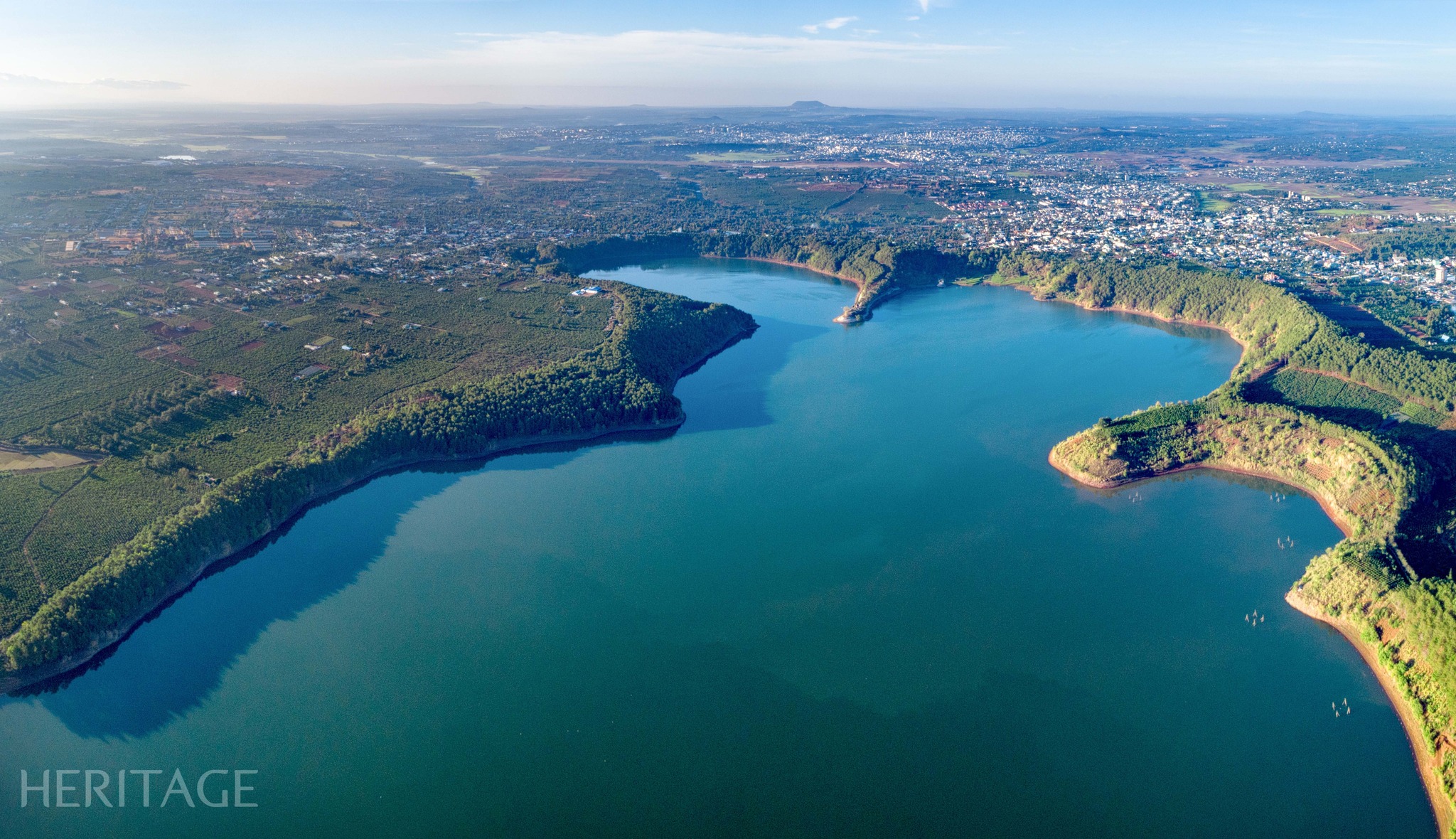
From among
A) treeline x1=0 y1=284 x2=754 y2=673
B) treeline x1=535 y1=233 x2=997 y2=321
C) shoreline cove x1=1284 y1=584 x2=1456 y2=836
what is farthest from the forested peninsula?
treeline x1=535 y1=233 x2=997 y2=321

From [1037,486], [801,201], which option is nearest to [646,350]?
[1037,486]

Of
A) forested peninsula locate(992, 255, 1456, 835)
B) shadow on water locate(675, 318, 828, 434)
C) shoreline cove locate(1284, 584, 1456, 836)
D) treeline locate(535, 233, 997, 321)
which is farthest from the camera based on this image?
treeline locate(535, 233, 997, 321)

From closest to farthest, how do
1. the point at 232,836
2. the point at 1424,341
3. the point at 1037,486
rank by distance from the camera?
1. the point at 232,836
2. the point at 1037,486
3. the point at 1424,341

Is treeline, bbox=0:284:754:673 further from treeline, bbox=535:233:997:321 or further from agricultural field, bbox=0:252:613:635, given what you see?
treeline, bbox=535:233:997:321

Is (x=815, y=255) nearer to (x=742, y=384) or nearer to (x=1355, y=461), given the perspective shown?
(x=742, y=384)

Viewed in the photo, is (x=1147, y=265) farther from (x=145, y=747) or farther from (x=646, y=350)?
(x=145, y=747)

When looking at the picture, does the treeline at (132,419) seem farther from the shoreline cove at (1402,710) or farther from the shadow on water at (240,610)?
the shoreline cove at (1402,710)

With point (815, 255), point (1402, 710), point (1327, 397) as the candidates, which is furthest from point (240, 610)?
point (815, 255)
